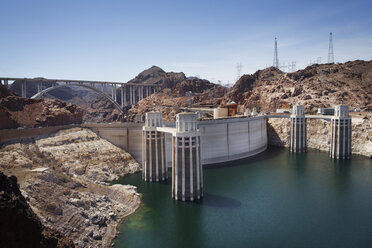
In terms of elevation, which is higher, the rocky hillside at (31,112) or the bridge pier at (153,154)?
the rocky hillside at (31,112)

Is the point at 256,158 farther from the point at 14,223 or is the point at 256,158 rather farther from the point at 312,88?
the point at 14,223

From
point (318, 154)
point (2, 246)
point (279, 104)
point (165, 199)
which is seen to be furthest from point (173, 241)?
point (279, 104)

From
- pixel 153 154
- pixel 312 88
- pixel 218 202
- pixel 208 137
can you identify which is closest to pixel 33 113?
pixel 153 154

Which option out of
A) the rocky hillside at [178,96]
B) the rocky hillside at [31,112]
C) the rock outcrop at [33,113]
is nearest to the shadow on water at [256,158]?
the rock outcrop at [33,113]

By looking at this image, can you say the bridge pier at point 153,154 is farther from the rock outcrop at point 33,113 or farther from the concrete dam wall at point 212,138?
the rock outcrop at point 33,113

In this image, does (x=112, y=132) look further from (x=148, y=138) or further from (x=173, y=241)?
(x=173, y=241)

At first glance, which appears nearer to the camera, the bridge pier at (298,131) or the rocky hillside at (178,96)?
the bridge pier at (298,131)
